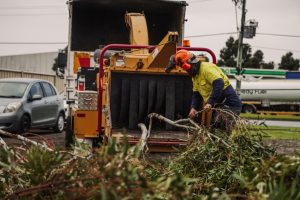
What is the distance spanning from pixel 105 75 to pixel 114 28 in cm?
436

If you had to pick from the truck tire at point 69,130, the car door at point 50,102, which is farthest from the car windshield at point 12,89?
the truck tire at point 69,130

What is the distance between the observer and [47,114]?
1581cm

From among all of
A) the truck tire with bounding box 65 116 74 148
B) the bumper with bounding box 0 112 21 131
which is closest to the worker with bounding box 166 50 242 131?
the truck tire with bounding box 65 116 74 148

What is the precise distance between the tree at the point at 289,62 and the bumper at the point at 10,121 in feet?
196

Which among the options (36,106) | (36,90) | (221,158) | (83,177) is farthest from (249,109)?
(83,177)

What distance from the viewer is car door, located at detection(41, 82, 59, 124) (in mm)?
15879

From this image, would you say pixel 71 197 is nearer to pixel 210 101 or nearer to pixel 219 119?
pixel 219 119

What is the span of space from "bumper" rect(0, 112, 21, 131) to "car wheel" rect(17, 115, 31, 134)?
15 cm

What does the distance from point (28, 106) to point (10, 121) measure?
919 millimetres

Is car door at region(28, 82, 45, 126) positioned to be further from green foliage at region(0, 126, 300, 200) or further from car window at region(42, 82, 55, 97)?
green foliage at region(0, 126, 300, 200)

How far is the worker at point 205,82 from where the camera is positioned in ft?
26.8

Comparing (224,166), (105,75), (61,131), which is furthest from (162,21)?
(224,166)

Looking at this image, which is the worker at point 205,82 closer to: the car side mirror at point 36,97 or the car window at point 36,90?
the car side mirror at point 36,97

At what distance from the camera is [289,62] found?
231ft
